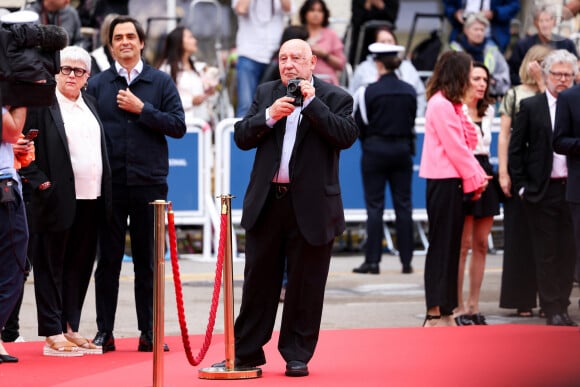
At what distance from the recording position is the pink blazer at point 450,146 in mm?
11797

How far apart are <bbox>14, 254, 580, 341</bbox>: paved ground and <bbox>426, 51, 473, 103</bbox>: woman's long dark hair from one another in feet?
6.43

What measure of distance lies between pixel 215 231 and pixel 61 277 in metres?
7.08

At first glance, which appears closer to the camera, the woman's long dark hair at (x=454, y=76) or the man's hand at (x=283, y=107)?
the man's hand at (x=283, y=107)

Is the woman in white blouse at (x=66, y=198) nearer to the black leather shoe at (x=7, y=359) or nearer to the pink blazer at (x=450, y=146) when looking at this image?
the black leather shoe at (x=7, y=359)

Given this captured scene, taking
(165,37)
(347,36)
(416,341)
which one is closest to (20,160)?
(416,341)

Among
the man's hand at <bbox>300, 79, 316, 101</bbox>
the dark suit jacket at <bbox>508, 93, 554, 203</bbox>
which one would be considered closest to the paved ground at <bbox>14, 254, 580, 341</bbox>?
the dark suit jacket at <bbox>508, 93, 554, 203</bbox>

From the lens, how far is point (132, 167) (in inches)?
408

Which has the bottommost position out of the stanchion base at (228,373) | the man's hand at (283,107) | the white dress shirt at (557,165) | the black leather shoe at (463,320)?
the black leather shoe at (463,320)

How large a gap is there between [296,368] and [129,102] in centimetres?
251

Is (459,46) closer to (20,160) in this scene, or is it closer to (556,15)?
(556,15)

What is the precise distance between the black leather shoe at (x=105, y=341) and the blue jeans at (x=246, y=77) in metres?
7.90

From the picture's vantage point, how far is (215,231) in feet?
56.9

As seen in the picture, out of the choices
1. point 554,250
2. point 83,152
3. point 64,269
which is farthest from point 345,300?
point 83,152

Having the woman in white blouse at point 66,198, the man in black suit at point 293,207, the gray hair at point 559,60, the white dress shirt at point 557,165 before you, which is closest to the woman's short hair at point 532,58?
the gray hair at point 559,60
